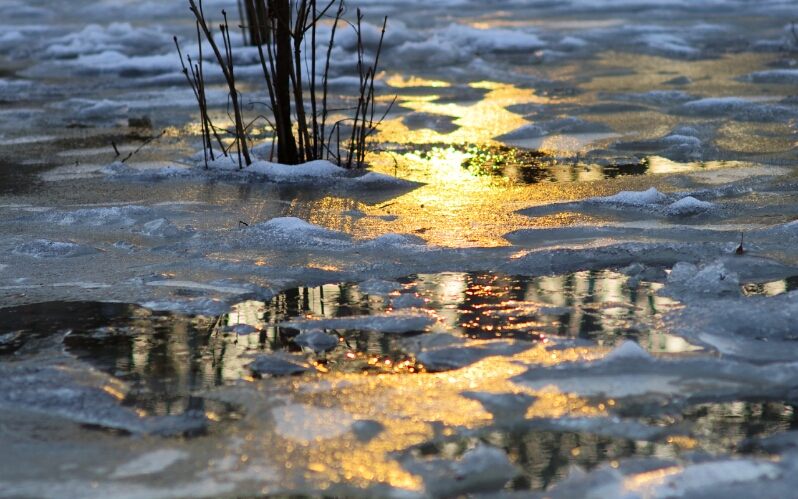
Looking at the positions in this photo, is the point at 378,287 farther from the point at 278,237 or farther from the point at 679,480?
the point at 679,480

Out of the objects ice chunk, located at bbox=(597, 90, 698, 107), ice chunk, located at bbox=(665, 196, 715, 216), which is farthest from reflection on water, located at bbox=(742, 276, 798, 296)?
ice chunk, located at bbox=(597, 90, 698, 107)

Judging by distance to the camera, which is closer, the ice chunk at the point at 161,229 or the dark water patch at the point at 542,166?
the ice chunk at the point at 161,229

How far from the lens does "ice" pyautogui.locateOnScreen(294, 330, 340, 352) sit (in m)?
2.16

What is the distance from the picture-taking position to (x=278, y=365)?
2055 mm

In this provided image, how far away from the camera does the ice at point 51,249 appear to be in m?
2.97

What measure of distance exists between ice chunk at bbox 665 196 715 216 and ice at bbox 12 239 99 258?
2.21 metres

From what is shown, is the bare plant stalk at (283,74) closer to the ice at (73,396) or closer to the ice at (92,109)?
the ice at (73,396)

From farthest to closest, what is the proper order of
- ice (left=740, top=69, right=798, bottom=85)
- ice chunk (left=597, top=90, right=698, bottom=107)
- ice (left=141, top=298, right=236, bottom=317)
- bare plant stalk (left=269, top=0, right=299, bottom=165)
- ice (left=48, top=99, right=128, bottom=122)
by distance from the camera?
ice (left=740, top=69, right=798, bottom=85) < ice (left=48, top=99, right=128, bottom=122) < ice chunk (left=597, top=90, right=698, bottom=107) < bare plant stalk (left=269, top=0, right=299, bottom=165) < ice (left=141, top=298, right=236, bottom=317)

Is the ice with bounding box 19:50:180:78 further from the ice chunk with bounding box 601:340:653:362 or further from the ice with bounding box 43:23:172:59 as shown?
the ice chunk with bounding box 601:340:653:362

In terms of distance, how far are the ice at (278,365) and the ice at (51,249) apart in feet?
3.96

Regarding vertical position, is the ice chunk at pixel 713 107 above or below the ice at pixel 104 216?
above

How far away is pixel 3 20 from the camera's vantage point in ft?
63.0

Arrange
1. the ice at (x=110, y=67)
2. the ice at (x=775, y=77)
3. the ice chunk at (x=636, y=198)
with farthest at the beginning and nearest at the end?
the ice at (x=110, y=67) → the ice at (x=775, y=77) → the ice chunk at (x=636, y=198)

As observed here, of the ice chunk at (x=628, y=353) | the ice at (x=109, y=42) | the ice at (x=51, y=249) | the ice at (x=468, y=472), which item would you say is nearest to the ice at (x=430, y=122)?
the ice at (x=51, y=249)
